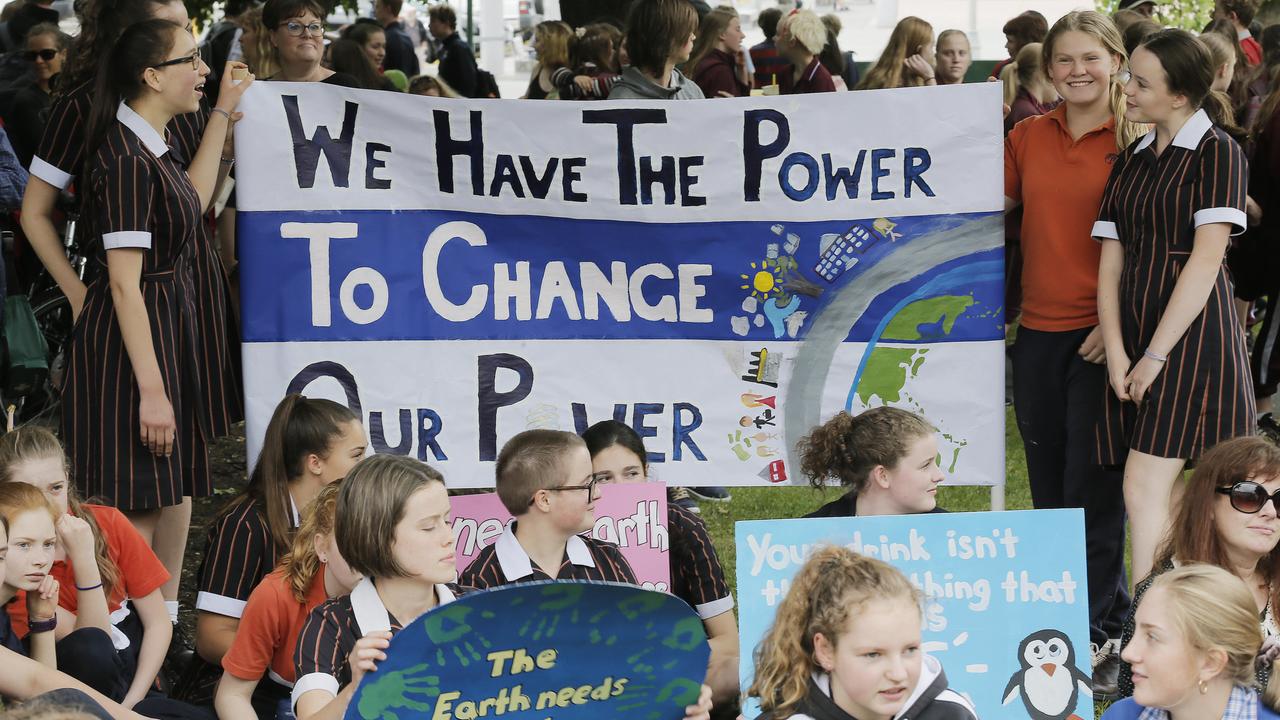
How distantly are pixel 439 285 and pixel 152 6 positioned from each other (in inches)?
50.8

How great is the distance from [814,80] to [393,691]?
23.5 feet

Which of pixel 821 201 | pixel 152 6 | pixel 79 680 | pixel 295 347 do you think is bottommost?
pixel 79 680

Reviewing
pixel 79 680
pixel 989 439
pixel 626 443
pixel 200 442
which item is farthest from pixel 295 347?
pixel 989 439

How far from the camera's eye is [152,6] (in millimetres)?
5016

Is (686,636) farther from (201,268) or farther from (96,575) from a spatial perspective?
(201,268)

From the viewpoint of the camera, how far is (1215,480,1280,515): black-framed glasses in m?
3.75

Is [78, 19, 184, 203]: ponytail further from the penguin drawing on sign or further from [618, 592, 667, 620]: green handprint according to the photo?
the penguin drawing on sign

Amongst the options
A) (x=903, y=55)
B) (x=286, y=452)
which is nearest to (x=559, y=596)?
(x=286, y=452)

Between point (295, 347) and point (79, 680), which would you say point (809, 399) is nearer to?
point (295, 347)

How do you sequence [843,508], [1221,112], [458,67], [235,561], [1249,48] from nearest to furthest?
1. [235,561]
2. [843,508]
3. [1221,112]
4. [1249,48]
5. [458,67]

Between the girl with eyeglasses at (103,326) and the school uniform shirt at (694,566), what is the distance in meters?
1.57

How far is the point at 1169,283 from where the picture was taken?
459cm

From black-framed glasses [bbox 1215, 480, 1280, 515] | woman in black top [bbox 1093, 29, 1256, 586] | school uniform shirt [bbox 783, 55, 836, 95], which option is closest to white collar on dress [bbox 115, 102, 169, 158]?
woman in black top [bbox 1093, 29, 1256, 586]

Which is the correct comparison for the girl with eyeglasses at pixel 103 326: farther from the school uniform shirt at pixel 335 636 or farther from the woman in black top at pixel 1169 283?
the woman in black top at pixel 1169 283
